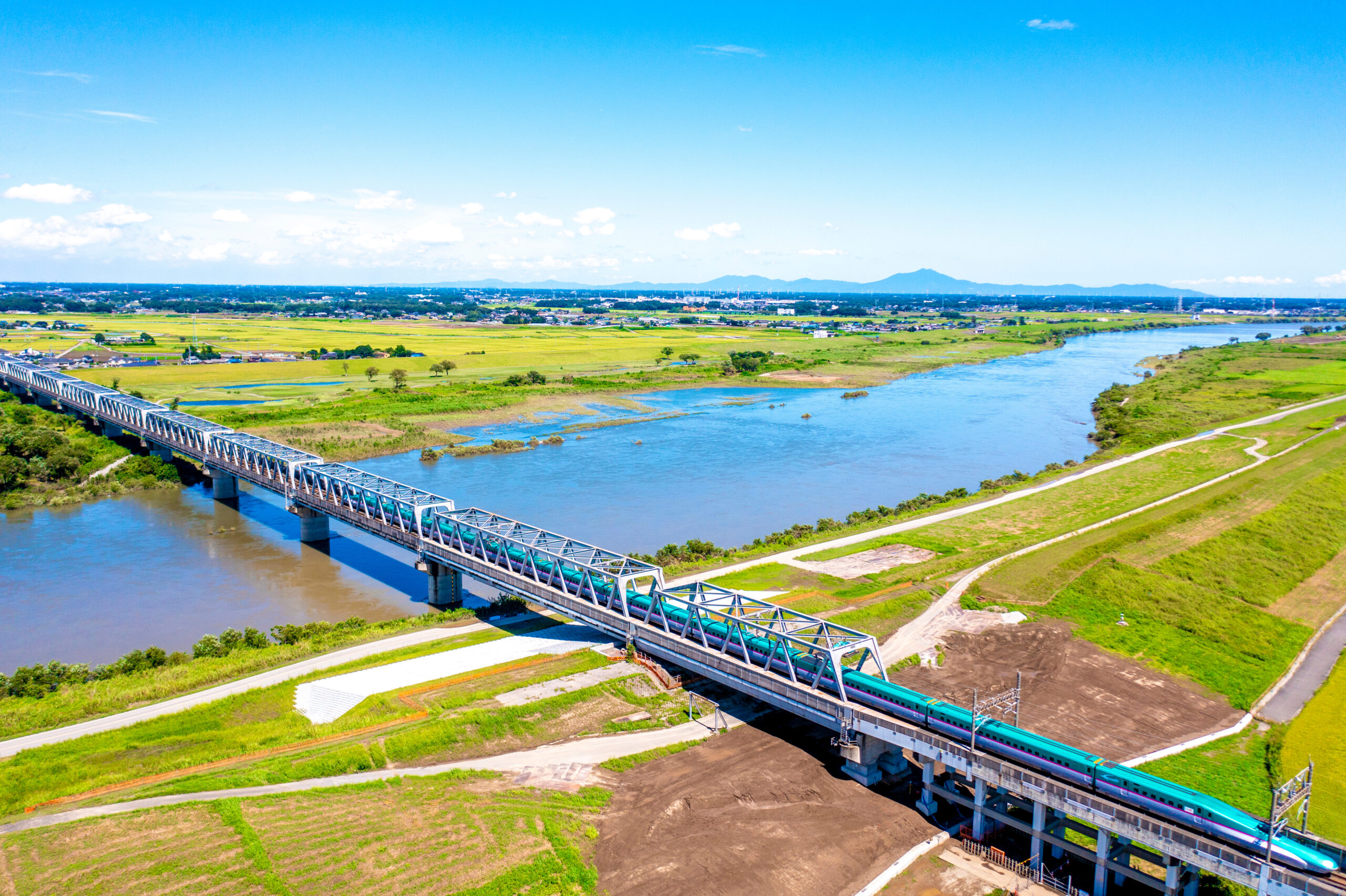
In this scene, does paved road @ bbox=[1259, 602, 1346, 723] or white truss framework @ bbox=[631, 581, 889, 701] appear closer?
white truss framework @ bbox=[631, 581, 889, 701]

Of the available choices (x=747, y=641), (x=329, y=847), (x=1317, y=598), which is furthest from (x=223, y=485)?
(x=1317, y=598)

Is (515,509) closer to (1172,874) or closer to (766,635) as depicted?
(766,635)

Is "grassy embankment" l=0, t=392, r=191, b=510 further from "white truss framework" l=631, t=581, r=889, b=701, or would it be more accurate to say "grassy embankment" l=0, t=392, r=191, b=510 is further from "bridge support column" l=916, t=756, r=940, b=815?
"bridge support column" l=916, t=756, r=940, b=815

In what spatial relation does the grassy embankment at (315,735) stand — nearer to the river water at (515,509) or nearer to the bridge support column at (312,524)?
the river water at (515,509)

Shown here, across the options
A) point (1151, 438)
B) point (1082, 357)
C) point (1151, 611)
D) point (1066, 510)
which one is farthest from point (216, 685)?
point (1082, 357)

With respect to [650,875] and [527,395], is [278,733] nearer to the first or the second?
[650,875]

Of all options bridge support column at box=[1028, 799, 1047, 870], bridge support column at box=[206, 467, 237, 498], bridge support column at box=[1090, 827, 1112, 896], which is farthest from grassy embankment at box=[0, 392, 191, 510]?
bridge support column at box=[1090, 827, 1112, 896]
